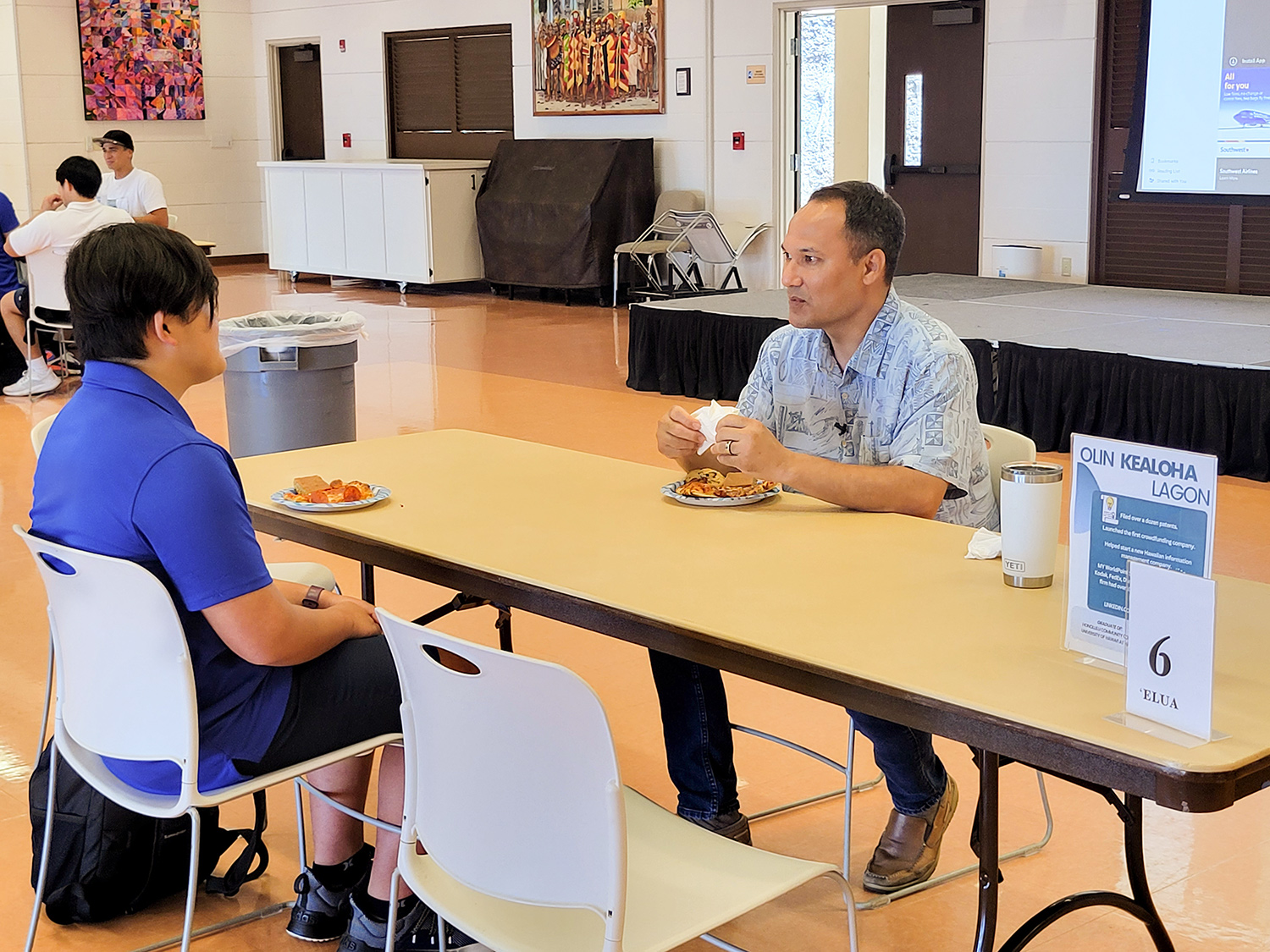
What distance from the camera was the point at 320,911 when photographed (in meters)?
2.31

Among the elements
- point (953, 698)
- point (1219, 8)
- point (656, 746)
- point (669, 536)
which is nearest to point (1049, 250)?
point (1219, 8)

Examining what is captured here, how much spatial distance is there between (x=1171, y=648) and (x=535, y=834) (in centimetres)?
66

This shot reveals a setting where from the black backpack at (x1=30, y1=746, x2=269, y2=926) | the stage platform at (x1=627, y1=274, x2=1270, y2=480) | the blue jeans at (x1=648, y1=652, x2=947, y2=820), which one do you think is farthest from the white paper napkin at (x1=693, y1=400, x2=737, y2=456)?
the stage platform at (x1=627, y1=274, x2=1270, y2=480)

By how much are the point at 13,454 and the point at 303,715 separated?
4672 mm

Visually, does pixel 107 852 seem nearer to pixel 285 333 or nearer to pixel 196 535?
pixel 196 535

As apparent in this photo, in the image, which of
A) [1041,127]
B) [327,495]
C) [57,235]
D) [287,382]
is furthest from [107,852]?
[1041,127]

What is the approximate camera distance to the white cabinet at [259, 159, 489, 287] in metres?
11.7

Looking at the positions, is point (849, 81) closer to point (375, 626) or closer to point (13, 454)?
point (13, 454)

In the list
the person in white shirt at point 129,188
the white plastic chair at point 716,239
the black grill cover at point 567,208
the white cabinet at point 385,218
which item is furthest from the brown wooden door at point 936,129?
the person in white shirt at point 129,188

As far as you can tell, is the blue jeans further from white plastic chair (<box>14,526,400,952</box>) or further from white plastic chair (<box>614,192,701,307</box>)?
white plastic chair (<box>614,192,701,307</box>)

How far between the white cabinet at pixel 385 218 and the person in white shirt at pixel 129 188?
9.34 ft

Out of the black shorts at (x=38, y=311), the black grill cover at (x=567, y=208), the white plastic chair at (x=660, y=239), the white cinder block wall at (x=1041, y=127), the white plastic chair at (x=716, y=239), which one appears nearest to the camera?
the black shorts at (x=38, y=311)

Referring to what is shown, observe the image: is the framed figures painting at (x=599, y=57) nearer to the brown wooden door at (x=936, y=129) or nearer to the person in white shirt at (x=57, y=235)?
the brown wooden door at (x=936, y=129)

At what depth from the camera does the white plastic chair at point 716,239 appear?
999 cm
